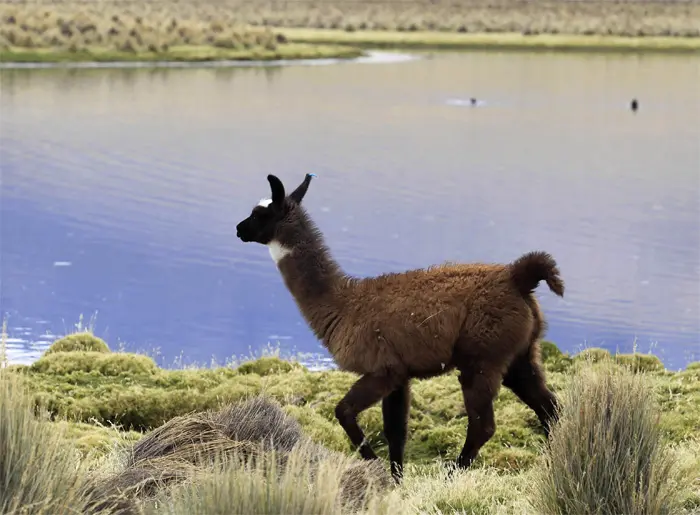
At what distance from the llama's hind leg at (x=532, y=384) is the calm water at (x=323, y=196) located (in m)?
0.49

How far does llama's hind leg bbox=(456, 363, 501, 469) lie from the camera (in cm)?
761

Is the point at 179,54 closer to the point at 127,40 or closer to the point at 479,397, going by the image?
the point at 127,40

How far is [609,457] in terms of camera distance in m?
5.89

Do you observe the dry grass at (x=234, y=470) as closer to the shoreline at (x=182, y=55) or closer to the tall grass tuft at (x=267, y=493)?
the tall grass tuft at (x=267, y=493)

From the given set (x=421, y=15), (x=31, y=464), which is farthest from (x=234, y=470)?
(x=421, y=15)

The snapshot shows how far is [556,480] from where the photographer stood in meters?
6.02

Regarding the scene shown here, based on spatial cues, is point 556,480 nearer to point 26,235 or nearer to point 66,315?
point 66,315

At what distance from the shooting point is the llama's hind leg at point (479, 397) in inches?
299

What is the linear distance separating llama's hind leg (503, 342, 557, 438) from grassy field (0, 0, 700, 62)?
43590mm

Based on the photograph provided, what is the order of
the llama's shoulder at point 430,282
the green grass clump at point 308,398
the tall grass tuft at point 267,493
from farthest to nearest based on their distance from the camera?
the green grass clump at point 308,398 < the llama's shoulder at point 430,282 < the tall grass tuft at point 267,493

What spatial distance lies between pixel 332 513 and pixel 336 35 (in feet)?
224

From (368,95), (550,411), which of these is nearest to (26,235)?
(550,411)

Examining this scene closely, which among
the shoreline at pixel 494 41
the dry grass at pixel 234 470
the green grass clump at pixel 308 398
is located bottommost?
the shoreline at pixel 494 41

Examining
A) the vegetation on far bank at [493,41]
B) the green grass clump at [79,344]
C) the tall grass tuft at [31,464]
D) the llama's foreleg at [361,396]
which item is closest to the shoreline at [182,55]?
the vegetation on far bank at [493,41]
